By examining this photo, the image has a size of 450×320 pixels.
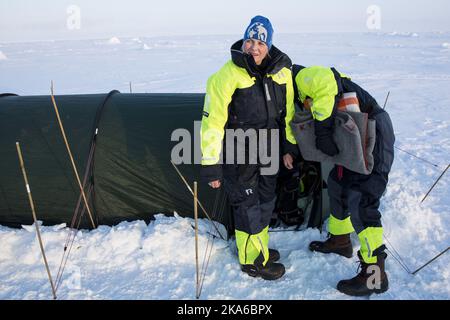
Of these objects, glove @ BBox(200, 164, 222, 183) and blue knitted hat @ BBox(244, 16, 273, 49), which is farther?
glove @ BBox(200, 164, 222, 183)

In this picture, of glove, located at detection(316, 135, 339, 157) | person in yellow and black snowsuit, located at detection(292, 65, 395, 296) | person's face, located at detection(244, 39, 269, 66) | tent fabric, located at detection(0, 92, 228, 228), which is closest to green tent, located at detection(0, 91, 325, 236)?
tent fabric, located at detection(0, 92, 228, 228)

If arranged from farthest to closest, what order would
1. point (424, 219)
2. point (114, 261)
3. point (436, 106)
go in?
point (436, 106) < point (424, 219) < point (114, 261)

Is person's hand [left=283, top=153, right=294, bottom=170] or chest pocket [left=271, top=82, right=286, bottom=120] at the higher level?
chest pocket [left=271, top=82, right=286, bottom=120]

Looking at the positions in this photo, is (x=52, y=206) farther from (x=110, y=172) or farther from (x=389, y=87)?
(x=389, y=87)

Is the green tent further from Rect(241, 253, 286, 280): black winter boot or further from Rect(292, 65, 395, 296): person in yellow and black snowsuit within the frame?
Rect(292, 65, 395, 296): person in yellow and black snowsuit

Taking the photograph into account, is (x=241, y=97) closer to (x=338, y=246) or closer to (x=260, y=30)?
(x=260, y=30)

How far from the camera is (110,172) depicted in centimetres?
350

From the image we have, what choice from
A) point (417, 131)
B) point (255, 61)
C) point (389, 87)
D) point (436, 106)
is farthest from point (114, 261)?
point (389, 87)

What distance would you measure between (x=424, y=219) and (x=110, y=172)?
313cm

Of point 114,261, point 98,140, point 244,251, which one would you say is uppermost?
point 98,140

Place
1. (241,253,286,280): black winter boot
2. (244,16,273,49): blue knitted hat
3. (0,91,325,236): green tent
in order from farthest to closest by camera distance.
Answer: (0,91,325,236): green tent, (241,253,286,280): black winter boot, (244,16,273,49): blue knitted hat

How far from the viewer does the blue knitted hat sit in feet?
7.87

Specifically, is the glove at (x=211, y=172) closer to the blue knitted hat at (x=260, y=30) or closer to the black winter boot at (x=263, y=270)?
the black winter boot at (x=263, y=270)

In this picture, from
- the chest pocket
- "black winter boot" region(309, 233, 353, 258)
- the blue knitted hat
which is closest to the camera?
the blue knitted hat
